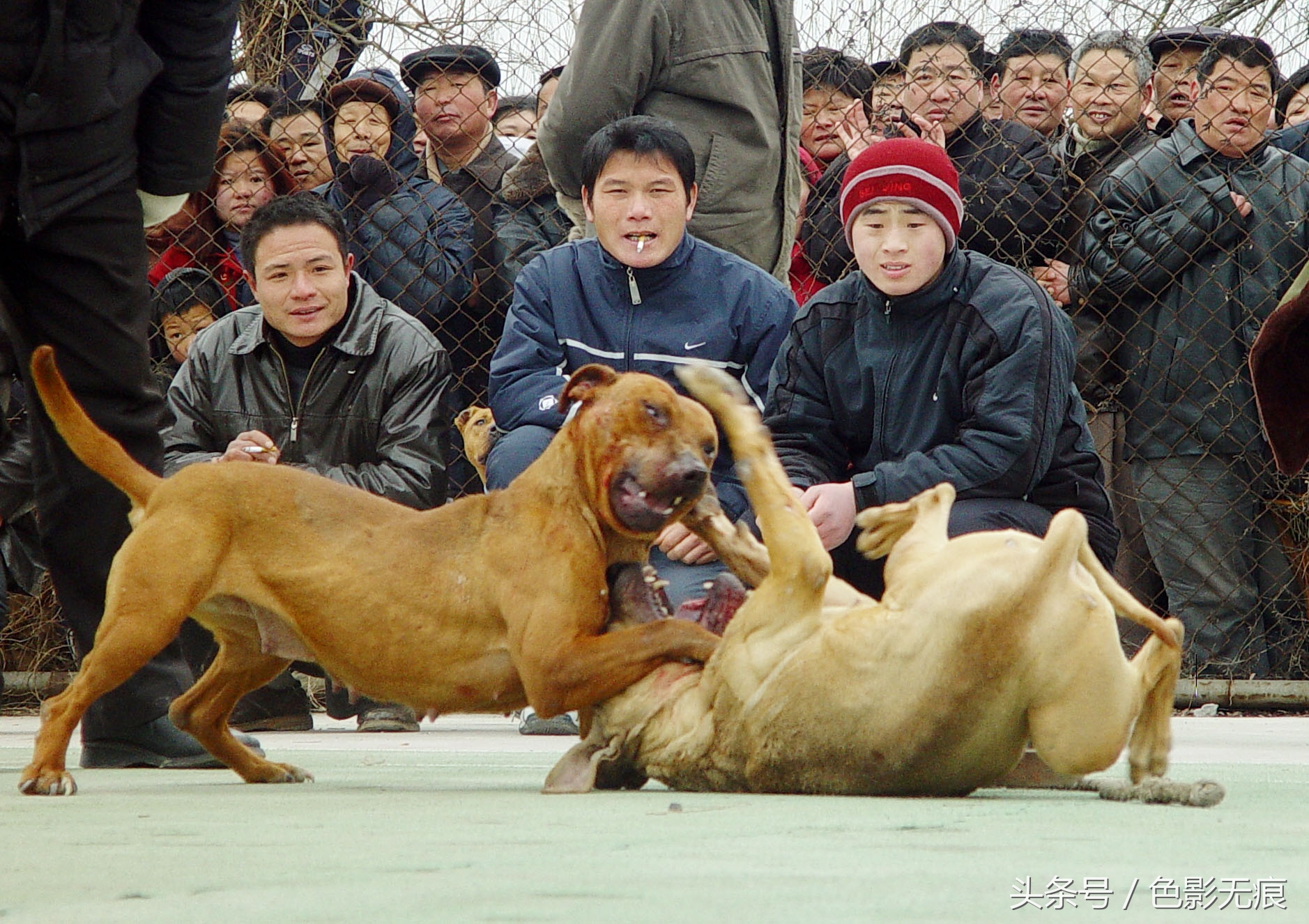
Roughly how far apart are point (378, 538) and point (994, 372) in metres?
1.73

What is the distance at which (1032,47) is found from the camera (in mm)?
6453

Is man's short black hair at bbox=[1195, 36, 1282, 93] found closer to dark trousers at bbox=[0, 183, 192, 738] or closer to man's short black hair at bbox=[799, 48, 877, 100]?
man's short black hair at bbox=[799, 48, 877, 100]

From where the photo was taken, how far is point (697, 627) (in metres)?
3.03

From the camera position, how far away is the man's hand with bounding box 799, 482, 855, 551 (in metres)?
4.05

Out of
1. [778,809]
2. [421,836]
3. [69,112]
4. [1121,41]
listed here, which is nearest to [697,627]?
[778,809]

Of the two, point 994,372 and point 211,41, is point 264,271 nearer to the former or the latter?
point 211,41

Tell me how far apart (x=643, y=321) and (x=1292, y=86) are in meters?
3.70

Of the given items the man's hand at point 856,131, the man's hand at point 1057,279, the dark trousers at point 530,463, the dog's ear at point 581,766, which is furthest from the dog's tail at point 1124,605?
the man's hand at point 856,131

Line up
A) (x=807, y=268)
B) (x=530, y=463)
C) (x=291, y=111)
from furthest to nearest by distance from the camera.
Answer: (x=291, y=111) → (x=807, y=268) → (x=530, y=463)

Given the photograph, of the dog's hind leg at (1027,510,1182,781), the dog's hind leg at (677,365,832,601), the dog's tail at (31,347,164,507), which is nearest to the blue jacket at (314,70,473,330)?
the dog's tail at (31,347,164,507)

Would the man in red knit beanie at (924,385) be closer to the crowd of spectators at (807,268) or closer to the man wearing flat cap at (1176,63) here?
the crowd of spectators at (807,268)

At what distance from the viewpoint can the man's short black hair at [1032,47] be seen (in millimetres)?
6348

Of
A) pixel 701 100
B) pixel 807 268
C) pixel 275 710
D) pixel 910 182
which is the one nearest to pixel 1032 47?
pixel 807 268

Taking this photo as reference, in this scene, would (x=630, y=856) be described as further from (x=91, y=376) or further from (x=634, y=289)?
(x=634, y=289)
